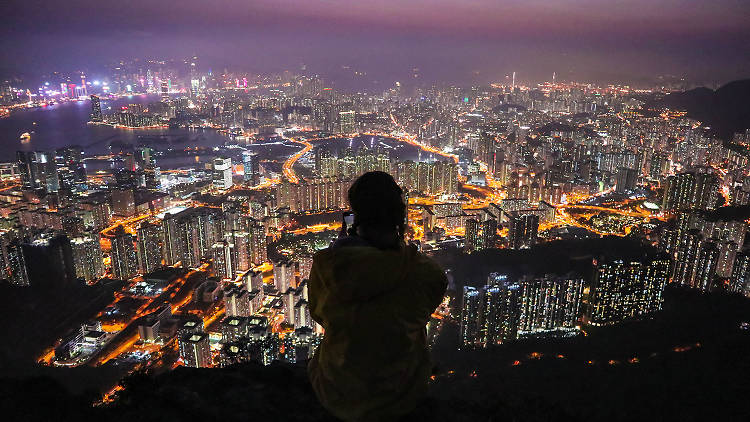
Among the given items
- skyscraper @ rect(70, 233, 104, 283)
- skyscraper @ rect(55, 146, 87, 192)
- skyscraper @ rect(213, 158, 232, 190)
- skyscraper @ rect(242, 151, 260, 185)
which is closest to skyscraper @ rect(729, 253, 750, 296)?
skyscraper @ rect(70, 233, 104, 283)

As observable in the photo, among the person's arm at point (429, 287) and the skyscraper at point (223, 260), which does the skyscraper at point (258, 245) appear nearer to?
the skyscraper at point (223, 260)

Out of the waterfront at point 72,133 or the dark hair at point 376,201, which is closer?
the dark hair at point 376,201

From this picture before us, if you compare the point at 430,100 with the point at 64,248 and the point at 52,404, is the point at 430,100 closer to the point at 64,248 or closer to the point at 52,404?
the point at 64,248

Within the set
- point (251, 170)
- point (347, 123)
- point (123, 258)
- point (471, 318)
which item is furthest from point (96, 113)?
point (471, 318)

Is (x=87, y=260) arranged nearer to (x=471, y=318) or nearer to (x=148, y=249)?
(x=148, y=249)

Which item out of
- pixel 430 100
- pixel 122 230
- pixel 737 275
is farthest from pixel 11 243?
pixel 430 100

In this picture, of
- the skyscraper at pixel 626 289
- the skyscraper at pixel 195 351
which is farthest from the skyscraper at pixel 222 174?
the skyscraper at pixel 626 289
